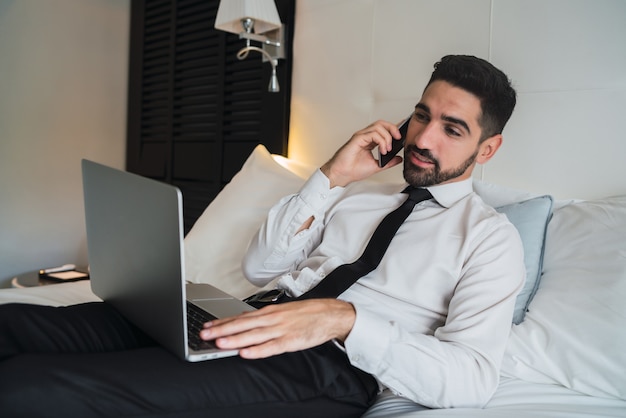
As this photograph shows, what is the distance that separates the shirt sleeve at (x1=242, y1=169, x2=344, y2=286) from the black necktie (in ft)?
0.61

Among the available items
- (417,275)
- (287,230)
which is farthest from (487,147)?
(287,230)

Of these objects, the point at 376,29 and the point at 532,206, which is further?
the point at 376,29

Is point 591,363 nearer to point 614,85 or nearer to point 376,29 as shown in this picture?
point 614,85

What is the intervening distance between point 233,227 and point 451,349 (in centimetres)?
97

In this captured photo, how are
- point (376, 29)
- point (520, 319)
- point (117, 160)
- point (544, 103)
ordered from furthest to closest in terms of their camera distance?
point (117, 160) → point (376, 29) → point (544, 103) → point (520, 319)

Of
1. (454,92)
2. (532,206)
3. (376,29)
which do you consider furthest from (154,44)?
(532,206)

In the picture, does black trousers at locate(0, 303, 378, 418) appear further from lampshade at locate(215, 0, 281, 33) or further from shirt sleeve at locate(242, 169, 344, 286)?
lampshade at locate(215, 0, 281, 33)

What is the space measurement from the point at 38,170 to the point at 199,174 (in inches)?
38.0

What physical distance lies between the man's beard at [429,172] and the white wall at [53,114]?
2.42 m

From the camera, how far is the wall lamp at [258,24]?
2104 millimetres

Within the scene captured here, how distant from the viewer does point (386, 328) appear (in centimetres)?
98

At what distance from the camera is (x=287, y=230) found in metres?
1.37

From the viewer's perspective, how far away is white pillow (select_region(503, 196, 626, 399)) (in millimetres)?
1053

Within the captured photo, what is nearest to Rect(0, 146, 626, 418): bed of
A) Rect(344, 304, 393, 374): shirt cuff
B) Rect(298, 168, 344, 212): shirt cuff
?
Rect(344, 304, 393, 374): shirt cuff
